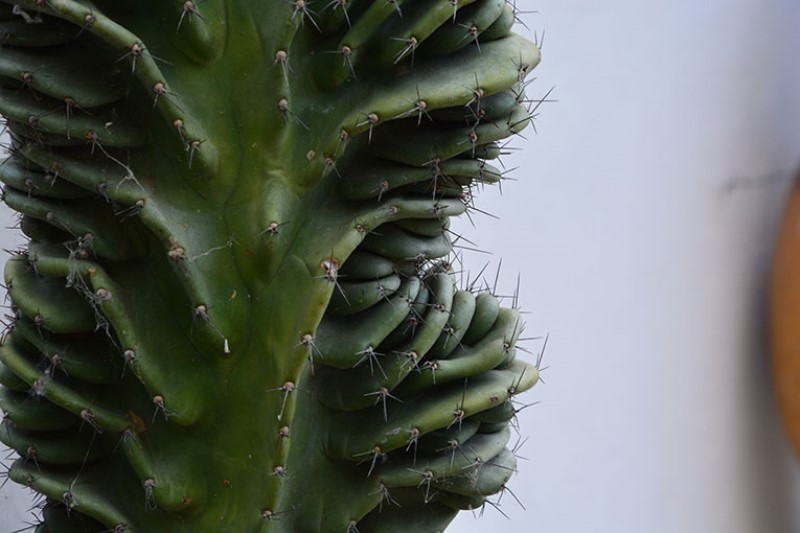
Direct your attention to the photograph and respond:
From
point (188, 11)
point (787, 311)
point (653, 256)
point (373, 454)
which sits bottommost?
point (373, 454)

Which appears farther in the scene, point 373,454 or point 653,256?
point 653,256

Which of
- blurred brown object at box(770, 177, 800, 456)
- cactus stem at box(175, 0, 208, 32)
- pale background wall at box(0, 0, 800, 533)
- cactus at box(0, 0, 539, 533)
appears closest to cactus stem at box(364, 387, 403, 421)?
cactus at box(0, 0, 539, 533)

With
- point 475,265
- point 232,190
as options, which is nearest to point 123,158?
point 232,190

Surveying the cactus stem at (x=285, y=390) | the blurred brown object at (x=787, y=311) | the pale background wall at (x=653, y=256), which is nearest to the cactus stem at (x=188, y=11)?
the cactus stem at (x=285, y=390)

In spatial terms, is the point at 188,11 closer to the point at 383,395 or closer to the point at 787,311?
the point at 383,395

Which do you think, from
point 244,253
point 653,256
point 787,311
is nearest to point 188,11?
point 244,253

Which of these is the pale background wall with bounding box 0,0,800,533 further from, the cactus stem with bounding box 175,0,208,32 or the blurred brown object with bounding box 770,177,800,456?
the cactus stem with bounding box 175,0,208,32
